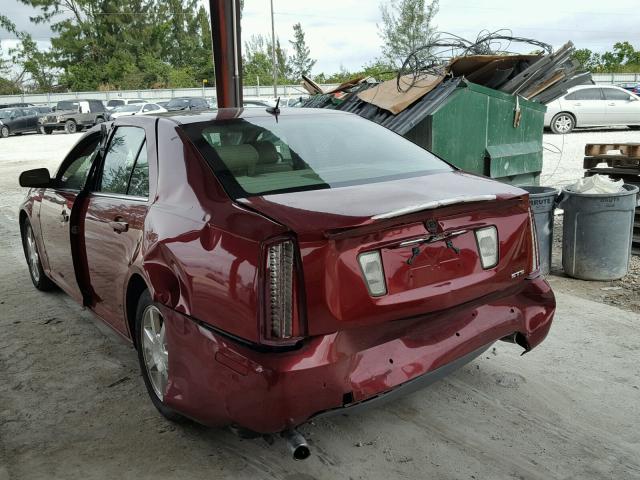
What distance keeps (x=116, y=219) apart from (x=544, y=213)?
3517 millimetres

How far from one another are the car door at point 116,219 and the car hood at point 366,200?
35.3 inches

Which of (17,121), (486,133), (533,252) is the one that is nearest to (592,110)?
(486,133)

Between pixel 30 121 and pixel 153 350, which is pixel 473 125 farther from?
pixel 30 121

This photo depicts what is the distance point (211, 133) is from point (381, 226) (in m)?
1.24

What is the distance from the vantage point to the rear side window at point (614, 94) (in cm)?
1934

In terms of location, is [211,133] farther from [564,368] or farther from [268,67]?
[268,67]

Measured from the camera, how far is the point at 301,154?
3271mm

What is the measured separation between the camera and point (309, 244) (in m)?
2.32

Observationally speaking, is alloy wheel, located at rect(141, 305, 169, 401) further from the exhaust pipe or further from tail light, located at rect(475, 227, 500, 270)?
tail light, located at rect(475, 227, 500, 270)

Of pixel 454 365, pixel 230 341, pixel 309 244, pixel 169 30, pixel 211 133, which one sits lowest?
pixel 454 365

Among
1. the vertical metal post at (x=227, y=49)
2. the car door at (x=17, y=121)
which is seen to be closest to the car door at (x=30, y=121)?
the car door at (x=17, y=121)

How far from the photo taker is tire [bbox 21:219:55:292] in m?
5.45

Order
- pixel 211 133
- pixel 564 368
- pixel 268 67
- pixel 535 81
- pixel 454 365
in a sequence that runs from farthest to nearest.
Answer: pixel 268 67, pixel 535 81, pixel 564 368, pixel 211 133, pixel 454 365

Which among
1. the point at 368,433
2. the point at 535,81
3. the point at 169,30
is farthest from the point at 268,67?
the point at 368,433
